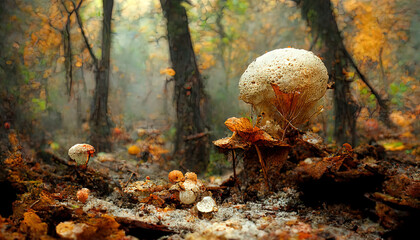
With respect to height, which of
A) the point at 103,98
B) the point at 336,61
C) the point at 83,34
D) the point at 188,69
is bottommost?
the point at 103,98

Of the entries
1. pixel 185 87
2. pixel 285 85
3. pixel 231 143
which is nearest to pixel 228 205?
pixel 231 143

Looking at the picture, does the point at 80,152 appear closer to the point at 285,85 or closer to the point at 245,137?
the point at 245,137

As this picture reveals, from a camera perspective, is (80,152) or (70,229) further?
(80,152)

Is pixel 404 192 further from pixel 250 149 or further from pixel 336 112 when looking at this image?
pixel 336 112

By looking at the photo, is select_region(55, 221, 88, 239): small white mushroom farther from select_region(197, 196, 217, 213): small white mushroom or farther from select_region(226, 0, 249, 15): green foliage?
select_region(226, 0, 249, 15): green foliage

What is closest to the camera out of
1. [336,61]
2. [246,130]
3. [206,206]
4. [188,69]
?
[206,206]

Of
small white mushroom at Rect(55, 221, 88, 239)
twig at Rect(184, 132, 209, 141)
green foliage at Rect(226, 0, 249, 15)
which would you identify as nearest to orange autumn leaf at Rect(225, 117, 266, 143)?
small white mushroom at Rect(55, 221, 88, 239)

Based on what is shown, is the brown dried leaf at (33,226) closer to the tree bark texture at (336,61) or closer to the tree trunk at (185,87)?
the tree trunk at (185,87)
